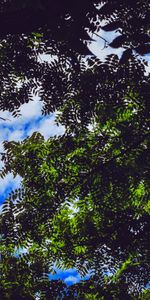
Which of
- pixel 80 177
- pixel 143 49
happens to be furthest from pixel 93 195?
pixel 143 49

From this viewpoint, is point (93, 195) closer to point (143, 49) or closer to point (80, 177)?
point (80, 177)

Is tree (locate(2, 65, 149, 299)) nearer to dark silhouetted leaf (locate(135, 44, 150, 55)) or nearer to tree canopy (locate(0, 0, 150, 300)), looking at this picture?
tree canopy (locate(0, 0, 150, 300))

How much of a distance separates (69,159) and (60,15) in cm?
353

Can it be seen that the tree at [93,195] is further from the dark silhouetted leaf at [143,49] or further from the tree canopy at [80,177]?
the dark silhouetted leaf at [143,49]

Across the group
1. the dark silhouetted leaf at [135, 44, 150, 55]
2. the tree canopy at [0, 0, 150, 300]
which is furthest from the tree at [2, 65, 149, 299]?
the dark silhouetted leaf at [135, 44, 150, 55]

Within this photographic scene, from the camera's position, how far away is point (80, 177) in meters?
4.75

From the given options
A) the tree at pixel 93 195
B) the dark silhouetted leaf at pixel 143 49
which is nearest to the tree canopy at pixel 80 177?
the tree at pixel 93 195

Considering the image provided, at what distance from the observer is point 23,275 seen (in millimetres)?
4863

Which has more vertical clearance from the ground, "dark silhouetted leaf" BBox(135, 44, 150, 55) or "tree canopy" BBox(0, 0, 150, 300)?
"tree canopy" BBox(0, 0, 150, 300)

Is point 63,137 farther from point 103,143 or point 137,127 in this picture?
point 137,127

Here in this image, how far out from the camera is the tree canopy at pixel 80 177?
4.25m

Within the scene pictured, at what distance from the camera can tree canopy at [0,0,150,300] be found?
425 centimetres

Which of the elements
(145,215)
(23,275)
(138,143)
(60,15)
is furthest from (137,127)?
(60,15)

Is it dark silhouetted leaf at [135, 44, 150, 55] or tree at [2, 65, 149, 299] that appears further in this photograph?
tree at [2, 65, 149, 299]
